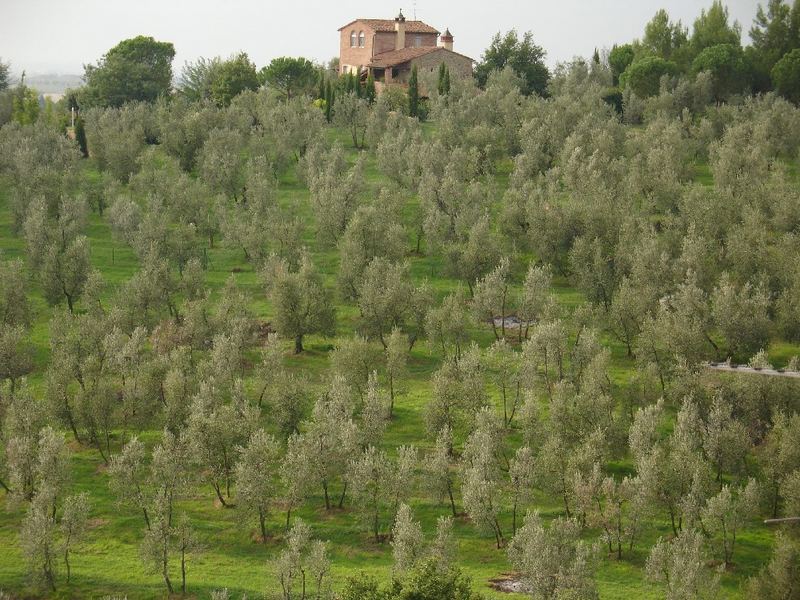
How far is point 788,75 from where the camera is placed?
120000mm

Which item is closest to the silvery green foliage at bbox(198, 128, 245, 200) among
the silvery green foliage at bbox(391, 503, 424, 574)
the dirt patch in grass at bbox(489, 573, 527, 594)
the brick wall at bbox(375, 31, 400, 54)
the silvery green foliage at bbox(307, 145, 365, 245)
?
the silvery green foliage at bbox(307, 145, 365, 245)

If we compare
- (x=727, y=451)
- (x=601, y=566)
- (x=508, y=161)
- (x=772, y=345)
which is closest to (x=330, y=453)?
(x=601, y=566)

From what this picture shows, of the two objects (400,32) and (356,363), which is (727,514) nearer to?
(356,363)

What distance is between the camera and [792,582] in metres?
42.7

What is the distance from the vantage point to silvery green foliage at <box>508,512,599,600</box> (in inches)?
1674

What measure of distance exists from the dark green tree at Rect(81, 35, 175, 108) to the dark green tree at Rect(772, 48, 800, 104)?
75.7 metres

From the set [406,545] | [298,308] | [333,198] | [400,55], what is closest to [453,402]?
[406,545]

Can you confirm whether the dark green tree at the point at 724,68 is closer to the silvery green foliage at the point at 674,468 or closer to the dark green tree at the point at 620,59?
the dark green tree at the point at 620,59

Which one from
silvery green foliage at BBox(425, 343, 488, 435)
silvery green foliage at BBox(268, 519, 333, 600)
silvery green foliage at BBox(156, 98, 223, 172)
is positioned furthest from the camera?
silvery green foliage at BBox(156, 98, 223, 172)

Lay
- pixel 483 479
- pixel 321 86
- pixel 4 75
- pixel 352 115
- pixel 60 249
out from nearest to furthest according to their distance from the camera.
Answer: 1. pixel 483 479
2. pixel 60 249
3. pixel 352 115
4. pixel 321 86
5. pixel 4 75

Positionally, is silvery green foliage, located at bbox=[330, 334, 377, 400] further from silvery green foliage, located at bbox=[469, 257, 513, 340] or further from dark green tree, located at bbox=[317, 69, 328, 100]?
dark green tree, located at bbox=[317, 69, 328, 100]

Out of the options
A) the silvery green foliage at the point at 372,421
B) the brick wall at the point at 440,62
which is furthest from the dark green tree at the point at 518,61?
the silvery green foliage at the point at 372,421

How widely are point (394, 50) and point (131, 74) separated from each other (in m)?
35.4

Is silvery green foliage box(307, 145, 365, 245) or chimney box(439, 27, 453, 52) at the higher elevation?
chimney box(439, 27, 453, 52)
